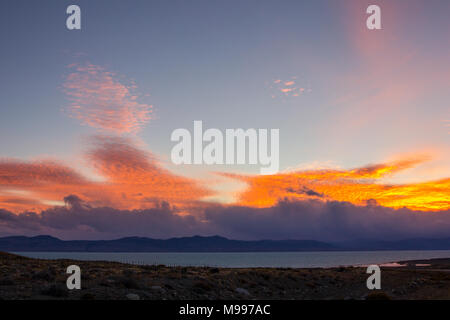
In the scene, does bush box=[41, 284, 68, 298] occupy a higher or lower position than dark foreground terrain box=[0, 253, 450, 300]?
higher

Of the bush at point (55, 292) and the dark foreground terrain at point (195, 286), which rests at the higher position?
the bush at point (55, 292)

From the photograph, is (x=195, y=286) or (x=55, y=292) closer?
(x=55, y=292)

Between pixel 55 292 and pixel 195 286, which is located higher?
pixel 55 292

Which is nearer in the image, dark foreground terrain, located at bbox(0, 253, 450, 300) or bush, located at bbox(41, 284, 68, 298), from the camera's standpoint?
bush, located at bbox(41, 284, 68, 298)

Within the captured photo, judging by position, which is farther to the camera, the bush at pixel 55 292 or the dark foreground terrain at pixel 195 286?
the dark foreground terrain at pixel 195 286
